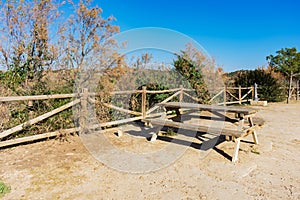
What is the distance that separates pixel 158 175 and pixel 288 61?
14.8 meters

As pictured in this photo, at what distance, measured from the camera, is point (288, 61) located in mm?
14188

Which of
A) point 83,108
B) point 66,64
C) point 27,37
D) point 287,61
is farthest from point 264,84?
point 27,37

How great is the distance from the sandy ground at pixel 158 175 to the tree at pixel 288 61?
38.9ft

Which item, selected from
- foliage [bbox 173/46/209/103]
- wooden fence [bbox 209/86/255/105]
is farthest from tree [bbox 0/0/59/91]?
wooden fence [bbox 209/86/255/105]

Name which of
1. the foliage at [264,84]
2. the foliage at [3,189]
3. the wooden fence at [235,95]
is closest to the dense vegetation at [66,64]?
the wooden fence at [235,95]

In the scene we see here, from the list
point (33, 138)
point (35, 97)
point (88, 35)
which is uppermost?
point (88, 35)

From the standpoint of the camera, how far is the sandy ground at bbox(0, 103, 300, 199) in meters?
2.58

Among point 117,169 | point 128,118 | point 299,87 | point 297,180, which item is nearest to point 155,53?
point 128,118

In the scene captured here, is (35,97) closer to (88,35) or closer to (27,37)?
(27,37)

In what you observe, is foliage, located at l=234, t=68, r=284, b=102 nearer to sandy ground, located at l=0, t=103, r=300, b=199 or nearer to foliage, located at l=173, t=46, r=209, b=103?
foliage, located at l=173, t=46, r=209, b=103

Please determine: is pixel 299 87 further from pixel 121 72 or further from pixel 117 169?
pixel 117 169

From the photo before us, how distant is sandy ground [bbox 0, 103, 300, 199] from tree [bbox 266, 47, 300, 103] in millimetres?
11865

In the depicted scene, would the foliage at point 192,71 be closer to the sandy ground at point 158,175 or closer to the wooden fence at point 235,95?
the wooden fence at point 235,95

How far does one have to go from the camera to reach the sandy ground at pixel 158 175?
8.46 ft
